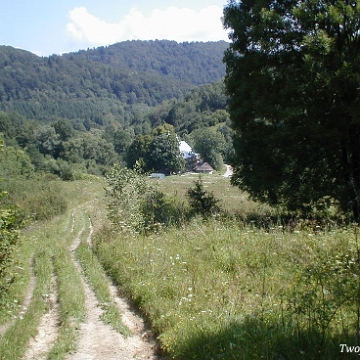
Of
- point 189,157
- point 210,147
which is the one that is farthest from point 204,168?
point 210,147

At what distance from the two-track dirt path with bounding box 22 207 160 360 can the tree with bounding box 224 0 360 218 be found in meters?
6.94

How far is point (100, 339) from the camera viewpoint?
18.3 feet

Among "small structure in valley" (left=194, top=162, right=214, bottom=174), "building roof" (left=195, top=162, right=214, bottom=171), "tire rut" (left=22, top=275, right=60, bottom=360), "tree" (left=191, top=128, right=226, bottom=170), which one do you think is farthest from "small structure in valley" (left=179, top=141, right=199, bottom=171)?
"tire rut" (left=22, top=275, right=60, bottom=360)

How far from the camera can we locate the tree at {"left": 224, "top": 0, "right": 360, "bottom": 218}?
1095 centimetres

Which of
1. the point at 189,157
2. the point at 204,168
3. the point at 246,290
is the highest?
the point at 246,290

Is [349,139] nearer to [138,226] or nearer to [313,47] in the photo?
[313,47]

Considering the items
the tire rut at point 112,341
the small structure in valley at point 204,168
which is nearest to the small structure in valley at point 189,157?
the small structure in valley at point 204,168

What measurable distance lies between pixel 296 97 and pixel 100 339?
30.0 ft

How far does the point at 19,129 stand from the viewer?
9575 centimetres

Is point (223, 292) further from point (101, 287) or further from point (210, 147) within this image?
point (210, 147)

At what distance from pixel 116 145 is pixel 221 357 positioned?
119949 mm

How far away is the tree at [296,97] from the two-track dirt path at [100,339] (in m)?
6.94

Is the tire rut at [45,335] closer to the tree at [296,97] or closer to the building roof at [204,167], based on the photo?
the tree at [296,97]

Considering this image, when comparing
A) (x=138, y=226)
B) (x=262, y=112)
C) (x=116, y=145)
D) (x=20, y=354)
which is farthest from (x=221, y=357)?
(x=116, y=145)
